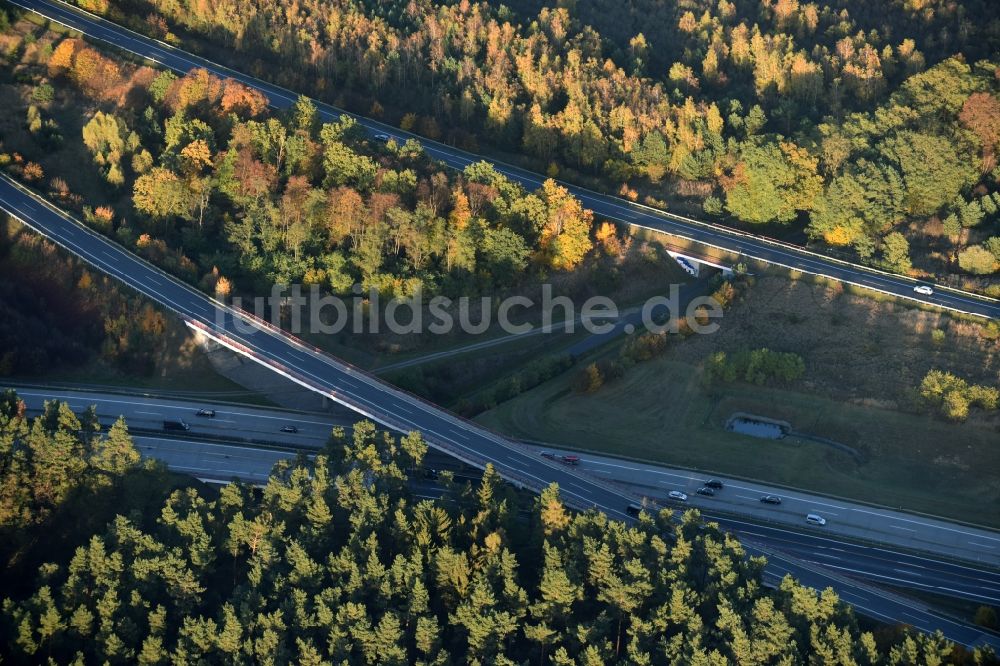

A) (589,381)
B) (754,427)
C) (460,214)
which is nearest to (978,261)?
(754,427)

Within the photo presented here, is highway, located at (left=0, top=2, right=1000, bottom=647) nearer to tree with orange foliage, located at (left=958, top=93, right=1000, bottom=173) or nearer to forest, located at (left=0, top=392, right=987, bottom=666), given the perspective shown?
forest, located at (left=0, top=392, right=987, bottom=666)

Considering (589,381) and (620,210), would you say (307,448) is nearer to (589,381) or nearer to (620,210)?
(589,381)

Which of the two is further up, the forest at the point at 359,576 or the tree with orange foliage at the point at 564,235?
the tree with orange foliage at the point at 564,235

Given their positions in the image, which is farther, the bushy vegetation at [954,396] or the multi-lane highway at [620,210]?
the multi-lane highway at [620,210]

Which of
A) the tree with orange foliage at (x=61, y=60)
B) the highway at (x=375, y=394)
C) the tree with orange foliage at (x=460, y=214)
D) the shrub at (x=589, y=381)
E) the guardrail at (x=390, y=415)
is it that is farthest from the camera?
the tree with orange foliage at (x=61, y=60)

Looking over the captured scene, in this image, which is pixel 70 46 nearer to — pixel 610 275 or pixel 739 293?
pixel 610 275

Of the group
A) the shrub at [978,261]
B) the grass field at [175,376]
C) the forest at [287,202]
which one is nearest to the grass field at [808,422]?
the shrub at [978,261]

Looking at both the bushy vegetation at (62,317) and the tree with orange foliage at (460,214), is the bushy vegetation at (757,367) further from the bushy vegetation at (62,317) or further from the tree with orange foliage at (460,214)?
the bushy vegetation at (62,317)
